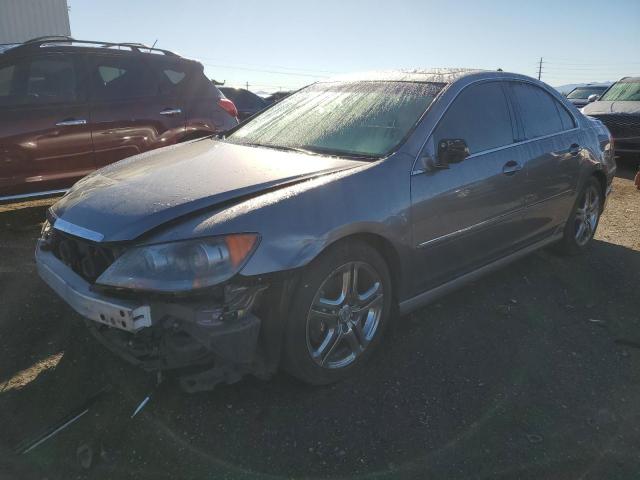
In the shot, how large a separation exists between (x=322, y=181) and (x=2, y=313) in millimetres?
2377

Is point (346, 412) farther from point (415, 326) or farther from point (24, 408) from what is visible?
point (24, 408)

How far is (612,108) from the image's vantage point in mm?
10562

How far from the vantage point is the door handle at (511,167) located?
361cm

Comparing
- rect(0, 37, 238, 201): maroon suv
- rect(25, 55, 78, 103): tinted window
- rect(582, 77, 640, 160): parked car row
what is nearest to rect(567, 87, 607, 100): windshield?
rect(582, 77, 640, 160): parked car row

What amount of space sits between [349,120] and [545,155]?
1675 mm

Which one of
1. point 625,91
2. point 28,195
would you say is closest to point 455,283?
point 28,195

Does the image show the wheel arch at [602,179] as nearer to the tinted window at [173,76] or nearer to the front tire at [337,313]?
the front tire at [337,313]

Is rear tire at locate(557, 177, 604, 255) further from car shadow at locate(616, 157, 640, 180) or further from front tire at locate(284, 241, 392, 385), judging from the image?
car shadow at locate(616, 157, 640, 180)

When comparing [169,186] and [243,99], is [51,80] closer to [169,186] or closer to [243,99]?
[169,186]

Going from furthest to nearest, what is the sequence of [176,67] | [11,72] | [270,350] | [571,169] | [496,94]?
[176,67] < [11,72] < [571,169] < [496,94] < [270,350]

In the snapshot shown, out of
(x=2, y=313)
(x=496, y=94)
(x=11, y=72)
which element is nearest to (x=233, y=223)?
(x=2, y=313)

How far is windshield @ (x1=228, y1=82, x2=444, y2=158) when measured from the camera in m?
3.16

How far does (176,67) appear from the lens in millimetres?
6266

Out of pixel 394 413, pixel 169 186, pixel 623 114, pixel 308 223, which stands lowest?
pixel 394 413
